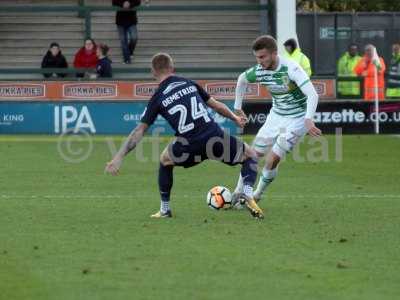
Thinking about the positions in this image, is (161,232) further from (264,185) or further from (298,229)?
(264,185)

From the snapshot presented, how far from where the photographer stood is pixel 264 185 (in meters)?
13.8

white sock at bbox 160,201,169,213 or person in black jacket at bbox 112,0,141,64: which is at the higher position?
person in black jacket at bbox 112,0,141,64

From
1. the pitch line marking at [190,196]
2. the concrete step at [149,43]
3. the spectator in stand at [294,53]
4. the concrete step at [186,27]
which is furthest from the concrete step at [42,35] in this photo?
the pitch line marking at [190,196]

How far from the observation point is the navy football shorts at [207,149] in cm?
1231

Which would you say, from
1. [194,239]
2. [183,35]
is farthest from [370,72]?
[194,239]

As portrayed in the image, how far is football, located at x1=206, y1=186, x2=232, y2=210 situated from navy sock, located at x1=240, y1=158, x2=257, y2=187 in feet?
1.97

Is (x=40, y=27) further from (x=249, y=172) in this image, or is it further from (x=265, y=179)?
(x=249, y=172)

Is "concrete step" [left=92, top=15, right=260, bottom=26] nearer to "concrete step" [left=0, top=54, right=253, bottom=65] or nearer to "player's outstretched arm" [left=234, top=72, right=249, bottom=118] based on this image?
"concrete step" [left=0, top=54, right=253, bottom=65]

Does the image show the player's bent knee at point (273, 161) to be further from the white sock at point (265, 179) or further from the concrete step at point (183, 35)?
the concrete step at point (183, 35)

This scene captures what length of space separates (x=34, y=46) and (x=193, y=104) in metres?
20.6

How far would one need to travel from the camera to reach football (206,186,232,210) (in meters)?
13.2

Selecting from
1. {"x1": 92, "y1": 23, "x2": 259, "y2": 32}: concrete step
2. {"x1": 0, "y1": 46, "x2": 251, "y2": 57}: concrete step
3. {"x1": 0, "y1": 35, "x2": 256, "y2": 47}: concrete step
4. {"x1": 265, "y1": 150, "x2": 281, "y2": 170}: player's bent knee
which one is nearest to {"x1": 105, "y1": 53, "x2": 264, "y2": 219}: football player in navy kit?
{"x1": 265, "y1": 150, "x2": 281, "y2": 170}: player's bent knee

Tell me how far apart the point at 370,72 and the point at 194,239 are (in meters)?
18.5

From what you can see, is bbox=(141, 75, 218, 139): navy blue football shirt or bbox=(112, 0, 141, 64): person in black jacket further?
bbox=(112, 0, 141, 64): person in black jacket
